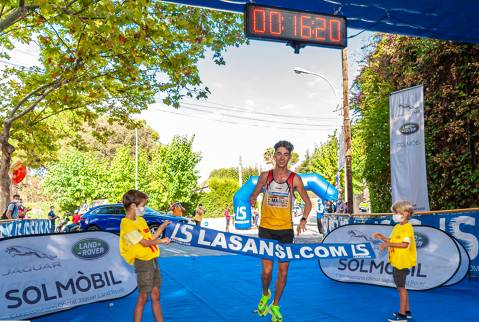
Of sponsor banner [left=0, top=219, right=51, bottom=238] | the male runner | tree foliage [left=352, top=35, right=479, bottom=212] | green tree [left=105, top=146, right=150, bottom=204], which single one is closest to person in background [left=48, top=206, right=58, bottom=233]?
sponsor banner [left=0, top=219, right=51, bottom=238]

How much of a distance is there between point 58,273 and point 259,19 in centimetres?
502

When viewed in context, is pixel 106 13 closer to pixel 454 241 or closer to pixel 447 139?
pixel 454 241

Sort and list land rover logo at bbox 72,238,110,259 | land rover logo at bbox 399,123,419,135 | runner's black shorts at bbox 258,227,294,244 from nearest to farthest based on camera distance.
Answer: runner's black shorts at bbox 258,227,294,244 < land rover logo at bbox 72,238,110,259 < land rover logo at bbox 399,123,419,135

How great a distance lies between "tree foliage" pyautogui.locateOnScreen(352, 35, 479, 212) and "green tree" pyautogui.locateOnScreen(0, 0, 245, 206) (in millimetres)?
6432

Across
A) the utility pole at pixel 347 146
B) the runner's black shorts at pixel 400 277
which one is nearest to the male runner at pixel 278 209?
the runner's black shorts at pixel 400 277

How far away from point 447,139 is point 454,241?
19.8 ft

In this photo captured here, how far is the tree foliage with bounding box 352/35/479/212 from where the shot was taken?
1152 centimetres

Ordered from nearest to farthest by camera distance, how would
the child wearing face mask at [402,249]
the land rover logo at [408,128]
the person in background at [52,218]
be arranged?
the child wearing face mask at [402,249] → the land rover logo at [408,128] → the person in background at [52,218]

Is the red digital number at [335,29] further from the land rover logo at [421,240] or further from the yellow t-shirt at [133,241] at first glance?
the yellow t-shirt at [133,241]

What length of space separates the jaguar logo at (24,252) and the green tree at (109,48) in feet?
12.2

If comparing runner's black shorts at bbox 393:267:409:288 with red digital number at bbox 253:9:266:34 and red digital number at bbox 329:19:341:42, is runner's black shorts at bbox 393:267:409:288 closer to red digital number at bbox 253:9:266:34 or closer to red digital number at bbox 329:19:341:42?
red digital number at bbox 329:19:341:42

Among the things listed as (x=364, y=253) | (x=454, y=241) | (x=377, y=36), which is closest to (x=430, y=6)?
(x=454, y=241)

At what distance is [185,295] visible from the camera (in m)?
6.85

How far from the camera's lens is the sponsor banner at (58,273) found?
17.8ft
